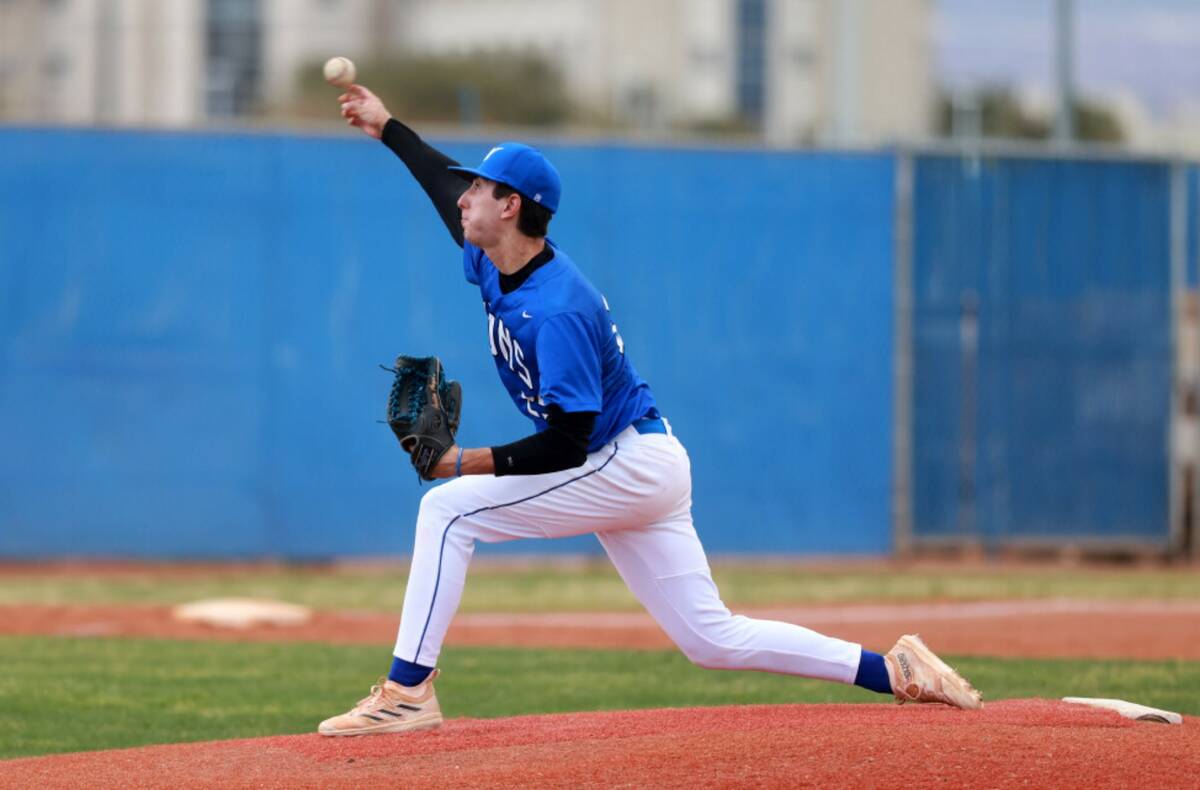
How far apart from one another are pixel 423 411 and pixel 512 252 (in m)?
0.59

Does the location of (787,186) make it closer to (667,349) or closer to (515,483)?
(667,349)

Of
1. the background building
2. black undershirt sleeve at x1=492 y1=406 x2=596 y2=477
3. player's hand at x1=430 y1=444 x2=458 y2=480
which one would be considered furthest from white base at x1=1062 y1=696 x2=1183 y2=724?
the background building

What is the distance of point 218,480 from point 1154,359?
312 inches

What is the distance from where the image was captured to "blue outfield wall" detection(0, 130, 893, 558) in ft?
44.9

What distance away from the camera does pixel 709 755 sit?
16.2 ft

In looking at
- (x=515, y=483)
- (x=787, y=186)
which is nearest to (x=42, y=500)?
(x=787, y=186)

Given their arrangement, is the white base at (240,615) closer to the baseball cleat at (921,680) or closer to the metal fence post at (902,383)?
the baseball cleat at (921,680)

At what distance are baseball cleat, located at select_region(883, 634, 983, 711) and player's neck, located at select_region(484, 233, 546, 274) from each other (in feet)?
5.59

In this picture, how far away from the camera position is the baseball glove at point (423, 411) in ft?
16.6

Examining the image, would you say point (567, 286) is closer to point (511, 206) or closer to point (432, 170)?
point (511, 206)

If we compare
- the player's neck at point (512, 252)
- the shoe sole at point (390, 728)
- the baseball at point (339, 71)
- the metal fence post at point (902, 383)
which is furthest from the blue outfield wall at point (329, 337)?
the player's neck at point (512, 252)

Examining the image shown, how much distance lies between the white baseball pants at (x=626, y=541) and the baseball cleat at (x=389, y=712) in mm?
129

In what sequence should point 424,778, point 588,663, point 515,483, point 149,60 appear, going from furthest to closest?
point 149,60
point 588,663
point 515,483
point 424,778

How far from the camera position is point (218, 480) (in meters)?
13.8
